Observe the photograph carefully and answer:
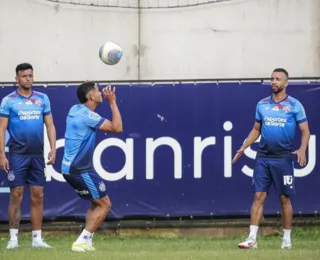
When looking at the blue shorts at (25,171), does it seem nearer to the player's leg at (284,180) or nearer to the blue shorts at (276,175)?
the blue shorts at (276,175)

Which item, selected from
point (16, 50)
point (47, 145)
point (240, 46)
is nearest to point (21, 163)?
point (47, 145)

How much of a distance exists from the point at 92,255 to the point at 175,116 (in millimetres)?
3934

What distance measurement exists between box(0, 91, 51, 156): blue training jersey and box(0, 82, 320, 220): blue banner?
1901 millimetres

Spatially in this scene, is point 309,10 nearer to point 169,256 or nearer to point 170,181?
point 170,181

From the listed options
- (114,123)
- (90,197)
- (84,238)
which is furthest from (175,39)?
(84,238)

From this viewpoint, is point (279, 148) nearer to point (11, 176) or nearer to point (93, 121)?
point (93, 121)

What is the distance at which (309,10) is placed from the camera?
1711cm

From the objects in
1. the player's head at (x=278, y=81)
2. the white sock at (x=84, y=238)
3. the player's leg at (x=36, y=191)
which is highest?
the player's head at (x=278, y=81)

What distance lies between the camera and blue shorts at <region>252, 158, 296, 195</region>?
12.3 metres

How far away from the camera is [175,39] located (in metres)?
16.9

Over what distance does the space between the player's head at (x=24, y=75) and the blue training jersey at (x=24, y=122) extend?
15 cm

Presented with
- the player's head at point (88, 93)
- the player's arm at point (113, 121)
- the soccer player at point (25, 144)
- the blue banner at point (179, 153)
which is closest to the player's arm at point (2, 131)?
the soccer player at point (25, 144)

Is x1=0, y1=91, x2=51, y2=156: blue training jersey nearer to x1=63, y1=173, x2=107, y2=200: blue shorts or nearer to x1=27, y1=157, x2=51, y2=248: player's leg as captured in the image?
x1=27, y1=157, x2=51, y2=248: player's leg

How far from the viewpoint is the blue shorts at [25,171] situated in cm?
1231
